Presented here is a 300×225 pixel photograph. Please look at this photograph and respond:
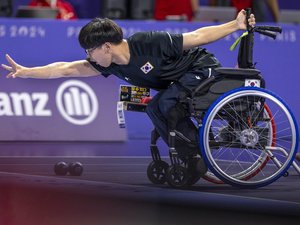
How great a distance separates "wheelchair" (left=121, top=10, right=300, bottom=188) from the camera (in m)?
5.25

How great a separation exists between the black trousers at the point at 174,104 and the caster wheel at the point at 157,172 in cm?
25

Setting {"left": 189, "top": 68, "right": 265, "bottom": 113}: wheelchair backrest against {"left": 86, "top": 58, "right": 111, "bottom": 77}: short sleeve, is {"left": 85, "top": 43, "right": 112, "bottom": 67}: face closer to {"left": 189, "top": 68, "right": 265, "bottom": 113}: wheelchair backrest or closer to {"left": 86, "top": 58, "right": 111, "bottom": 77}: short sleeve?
{"left": 86, "top": 58, "right": 111, "bottom": 77}: short sleeve

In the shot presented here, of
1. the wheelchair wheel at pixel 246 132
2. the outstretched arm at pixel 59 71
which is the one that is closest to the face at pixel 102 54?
the outstretched arm at pixel 59 71

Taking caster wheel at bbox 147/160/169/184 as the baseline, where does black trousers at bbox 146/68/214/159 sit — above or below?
above

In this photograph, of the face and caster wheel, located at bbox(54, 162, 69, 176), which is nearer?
the face

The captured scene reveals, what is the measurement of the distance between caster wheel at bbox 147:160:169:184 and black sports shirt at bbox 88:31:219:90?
1.69ft

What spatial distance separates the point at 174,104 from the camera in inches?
212

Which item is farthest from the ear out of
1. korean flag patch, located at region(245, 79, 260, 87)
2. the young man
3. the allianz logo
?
the allianz logo

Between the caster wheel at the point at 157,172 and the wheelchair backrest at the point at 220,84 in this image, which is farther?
the caster wheel at the point at 157,172

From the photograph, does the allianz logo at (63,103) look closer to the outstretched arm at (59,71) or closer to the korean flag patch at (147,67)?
the outstretched arm at (59,71)

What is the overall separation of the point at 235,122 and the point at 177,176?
1.65 ft

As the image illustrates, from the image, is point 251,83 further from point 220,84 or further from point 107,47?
point 107,47

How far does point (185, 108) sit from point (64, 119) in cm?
254

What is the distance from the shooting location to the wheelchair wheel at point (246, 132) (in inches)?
205
